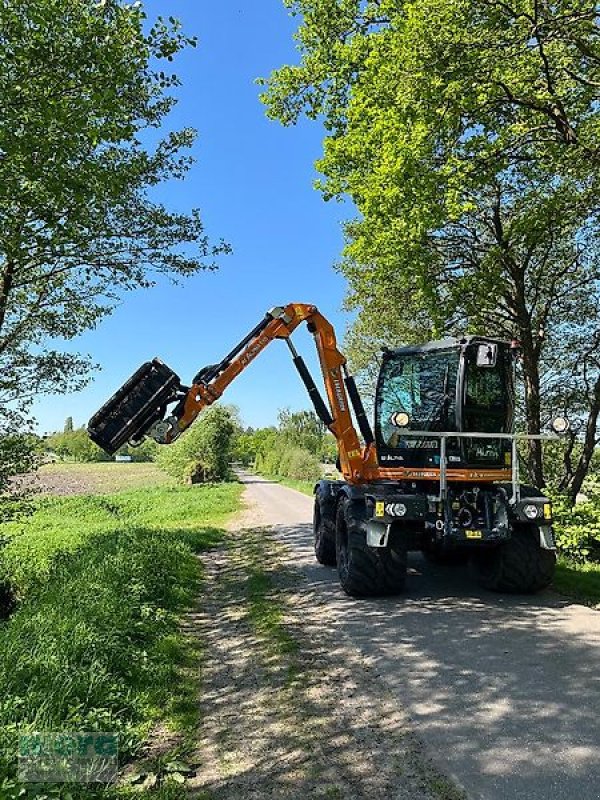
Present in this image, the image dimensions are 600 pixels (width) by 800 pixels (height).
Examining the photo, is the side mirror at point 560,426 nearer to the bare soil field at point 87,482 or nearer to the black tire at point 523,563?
the black tire at point 523,563

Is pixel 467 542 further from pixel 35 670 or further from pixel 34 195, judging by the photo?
pixel 34 195

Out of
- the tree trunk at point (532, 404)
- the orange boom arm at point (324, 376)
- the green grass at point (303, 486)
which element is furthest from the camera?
the green grass at point (303, 486)

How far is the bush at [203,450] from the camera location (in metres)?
39.9

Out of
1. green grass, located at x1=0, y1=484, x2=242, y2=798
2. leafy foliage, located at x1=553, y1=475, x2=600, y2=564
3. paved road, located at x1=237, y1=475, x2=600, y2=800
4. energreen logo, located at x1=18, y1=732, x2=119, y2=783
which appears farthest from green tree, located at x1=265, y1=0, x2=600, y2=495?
energreen logo, located at x1=18, y1=732, x2=119, y2=783

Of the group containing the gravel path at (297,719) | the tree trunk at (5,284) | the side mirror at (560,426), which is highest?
the tree trunk at (5,284)

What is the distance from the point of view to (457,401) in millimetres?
8305

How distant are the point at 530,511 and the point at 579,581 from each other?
6.17ft

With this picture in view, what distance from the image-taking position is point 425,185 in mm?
9086

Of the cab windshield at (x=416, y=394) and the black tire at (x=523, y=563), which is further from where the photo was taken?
the cab windshield at (x=416, y=394)

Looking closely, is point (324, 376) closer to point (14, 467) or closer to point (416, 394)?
point (416, 394)

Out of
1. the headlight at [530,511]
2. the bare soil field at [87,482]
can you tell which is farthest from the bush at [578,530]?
the bare soil field at [87,482]

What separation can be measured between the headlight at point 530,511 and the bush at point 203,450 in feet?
107

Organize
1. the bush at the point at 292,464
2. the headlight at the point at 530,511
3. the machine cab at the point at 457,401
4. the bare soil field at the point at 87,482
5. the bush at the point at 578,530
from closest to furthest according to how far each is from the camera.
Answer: the headlight at the point at 530,511, the machine cab at the point at 457,401, the bush at the point at 578,530, the bare soil field at the point at 87,482, the bush at the point at 292,464

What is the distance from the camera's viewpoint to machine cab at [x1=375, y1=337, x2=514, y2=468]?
328 inches
